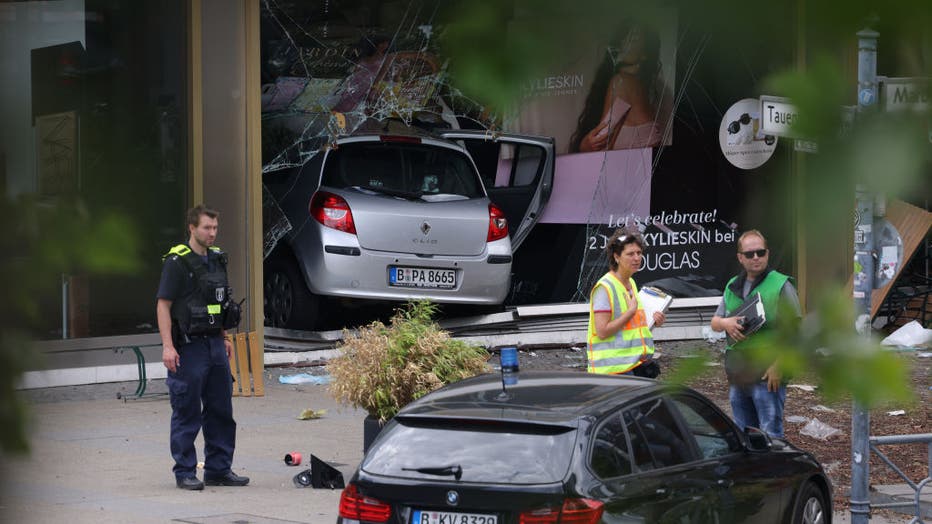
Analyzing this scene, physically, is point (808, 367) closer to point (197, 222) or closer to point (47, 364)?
point (47, 364)

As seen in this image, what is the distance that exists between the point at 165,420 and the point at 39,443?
35.5ft

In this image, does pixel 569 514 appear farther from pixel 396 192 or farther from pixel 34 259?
pixel 396 192

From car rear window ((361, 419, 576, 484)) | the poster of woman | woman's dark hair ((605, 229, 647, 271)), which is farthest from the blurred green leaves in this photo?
the poster of woman

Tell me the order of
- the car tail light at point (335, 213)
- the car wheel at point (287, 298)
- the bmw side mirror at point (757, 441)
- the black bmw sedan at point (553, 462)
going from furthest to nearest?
the car wheel at point (287, 298) < the car tail light at point (335, 213) < the bmw side mirror at point (757, 441) < the black bmw sedan at point (553, 462)

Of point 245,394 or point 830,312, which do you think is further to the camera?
point 245,394

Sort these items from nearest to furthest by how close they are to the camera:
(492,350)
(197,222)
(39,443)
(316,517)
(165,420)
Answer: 1. (39,443)
2. (316,517)
3. (197,222)
4. (165,420)
5. (492,350)

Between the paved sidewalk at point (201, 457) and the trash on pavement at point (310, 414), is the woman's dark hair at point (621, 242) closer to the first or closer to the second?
the paved sidewalk at point (201, 457)

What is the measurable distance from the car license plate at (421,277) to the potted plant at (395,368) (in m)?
5.84

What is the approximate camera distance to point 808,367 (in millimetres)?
Answer: 1723

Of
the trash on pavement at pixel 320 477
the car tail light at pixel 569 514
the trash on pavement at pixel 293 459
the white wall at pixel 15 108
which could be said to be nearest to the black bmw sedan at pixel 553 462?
the car tail light at pixel 569 514

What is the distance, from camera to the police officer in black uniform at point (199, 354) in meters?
8.84

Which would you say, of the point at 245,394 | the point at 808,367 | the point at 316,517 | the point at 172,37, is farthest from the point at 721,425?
the point at 172,37

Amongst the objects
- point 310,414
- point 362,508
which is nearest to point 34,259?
point 362,508

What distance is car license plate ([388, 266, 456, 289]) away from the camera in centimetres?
1506
